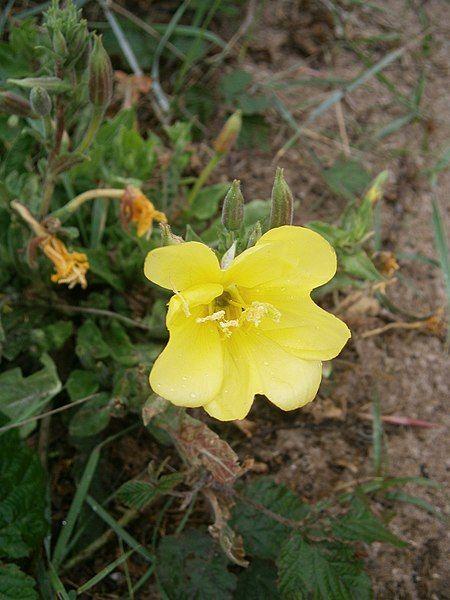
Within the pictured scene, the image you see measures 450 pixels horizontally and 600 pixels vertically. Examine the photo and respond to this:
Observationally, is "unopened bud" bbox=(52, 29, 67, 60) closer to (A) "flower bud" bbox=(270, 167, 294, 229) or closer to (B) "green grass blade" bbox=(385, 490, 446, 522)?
(A) "flower bud" bbox=(270, 167, 294, 229)

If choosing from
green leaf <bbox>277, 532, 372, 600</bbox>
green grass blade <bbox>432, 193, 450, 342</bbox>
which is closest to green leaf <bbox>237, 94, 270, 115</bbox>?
green grass blade <bbox>432, 193, 450, 342</bbox>

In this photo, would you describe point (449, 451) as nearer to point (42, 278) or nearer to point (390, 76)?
point (42, 278)

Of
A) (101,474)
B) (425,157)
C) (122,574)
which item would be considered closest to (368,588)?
(122,574)

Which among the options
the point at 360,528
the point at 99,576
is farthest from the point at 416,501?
the point at 99,576

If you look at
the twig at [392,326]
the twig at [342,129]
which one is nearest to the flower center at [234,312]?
the twig at [392,326]

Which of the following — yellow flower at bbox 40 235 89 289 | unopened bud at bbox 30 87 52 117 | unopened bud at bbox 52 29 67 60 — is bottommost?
yellow flower at bbox 40 235 89 289

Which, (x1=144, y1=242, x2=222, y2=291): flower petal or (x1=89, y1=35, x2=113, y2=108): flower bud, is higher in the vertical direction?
(x1=89, y1=35, x2=113, y2=108): flower bud
